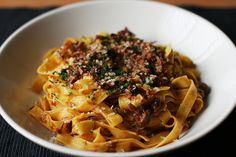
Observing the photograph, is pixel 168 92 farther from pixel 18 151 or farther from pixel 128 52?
pixel 18 151

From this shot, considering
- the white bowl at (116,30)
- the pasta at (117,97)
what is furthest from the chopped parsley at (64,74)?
the white bowl at (116,30)

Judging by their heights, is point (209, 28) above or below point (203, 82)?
above

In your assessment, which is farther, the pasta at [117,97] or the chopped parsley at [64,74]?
the chopped parsley at [64,74]

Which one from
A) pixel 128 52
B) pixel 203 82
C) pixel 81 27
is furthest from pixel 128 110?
pixel 81 27

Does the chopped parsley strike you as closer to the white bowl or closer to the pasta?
the pasta

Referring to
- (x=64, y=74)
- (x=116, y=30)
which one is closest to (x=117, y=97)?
(x=64, y=74)

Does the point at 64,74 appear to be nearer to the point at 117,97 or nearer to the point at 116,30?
the point at 117,97

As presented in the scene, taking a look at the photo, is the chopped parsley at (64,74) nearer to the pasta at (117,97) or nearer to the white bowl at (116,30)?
the pasta at (117,97)
